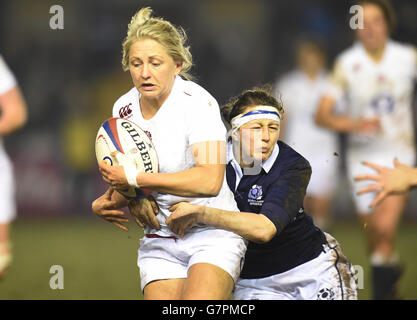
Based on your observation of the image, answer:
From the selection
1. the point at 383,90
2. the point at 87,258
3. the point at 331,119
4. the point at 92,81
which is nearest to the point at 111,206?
the point at 331,119

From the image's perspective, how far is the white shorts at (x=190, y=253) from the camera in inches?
136

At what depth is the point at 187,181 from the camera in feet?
10.7

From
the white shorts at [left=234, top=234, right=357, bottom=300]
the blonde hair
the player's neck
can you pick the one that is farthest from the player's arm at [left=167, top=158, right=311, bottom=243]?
the blonde hair

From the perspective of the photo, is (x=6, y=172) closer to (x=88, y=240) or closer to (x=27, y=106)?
(x=88, y=240)

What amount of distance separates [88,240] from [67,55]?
4937mm

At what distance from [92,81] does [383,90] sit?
7454 millimetres

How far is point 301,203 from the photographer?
3.64 meters

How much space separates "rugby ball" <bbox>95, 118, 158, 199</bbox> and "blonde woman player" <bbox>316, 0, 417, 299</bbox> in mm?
2775

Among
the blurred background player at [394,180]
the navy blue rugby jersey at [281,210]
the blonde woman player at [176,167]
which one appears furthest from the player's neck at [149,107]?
the blurred background player at [394,180]

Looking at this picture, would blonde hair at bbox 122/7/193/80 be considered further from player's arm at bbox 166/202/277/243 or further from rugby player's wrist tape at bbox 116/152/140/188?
player's arm at bbox 166/202/277/243

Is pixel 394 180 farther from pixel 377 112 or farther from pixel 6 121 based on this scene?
pixel 6 121

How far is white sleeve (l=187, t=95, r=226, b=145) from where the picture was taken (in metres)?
3.35

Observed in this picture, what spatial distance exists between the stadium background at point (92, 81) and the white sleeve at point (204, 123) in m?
3.99

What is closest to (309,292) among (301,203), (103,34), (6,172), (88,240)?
(301,203)
